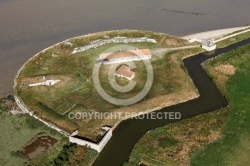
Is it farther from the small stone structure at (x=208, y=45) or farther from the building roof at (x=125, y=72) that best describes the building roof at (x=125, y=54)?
the small stone structure at (x=208, y=45)

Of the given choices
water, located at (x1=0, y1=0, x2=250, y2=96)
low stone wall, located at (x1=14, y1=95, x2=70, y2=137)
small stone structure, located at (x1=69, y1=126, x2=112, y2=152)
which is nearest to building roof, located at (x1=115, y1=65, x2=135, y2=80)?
small stone structure, located at (x1=69, y1=126, x2=112, y2=152)

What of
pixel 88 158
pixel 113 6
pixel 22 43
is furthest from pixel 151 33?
pixel 88 158

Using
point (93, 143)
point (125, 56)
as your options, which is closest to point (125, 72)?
point (125, 56)

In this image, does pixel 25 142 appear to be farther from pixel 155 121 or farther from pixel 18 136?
pixel 155 121

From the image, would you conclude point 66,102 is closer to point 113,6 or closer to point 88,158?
point 88,158

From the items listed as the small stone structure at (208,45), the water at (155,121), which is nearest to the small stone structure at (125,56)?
the water at (155,121)

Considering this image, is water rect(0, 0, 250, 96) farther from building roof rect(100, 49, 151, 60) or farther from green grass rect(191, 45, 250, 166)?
green grass rect(191, 45, 250, 166)

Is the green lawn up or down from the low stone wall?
down
